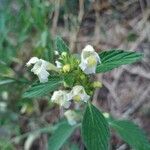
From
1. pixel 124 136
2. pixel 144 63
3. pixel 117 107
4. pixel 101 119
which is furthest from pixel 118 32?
pixel 101 119

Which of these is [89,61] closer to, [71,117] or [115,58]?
[115,58]

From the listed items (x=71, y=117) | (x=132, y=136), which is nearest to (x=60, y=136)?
(x=71, y=117)

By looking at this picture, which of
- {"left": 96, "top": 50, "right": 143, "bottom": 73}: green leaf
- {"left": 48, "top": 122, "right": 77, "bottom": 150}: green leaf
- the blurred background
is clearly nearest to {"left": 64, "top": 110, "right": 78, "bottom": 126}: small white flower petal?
{"left": 48, "top": 122, "right": 77, "bottom": 150}: green leaf

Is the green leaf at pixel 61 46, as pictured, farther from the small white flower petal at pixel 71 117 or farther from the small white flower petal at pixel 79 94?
the small white flower petal at pixel 71 117

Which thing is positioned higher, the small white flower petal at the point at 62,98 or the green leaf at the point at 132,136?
A: the small white flower petal at the point at 62,98

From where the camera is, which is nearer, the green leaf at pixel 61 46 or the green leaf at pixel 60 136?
the green leaf at pixel 61 46

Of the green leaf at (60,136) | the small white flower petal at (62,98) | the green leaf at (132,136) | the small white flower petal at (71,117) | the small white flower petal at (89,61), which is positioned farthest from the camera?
the small white flower petal at (71,117)

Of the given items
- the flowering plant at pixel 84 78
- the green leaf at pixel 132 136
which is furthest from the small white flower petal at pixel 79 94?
the green leaf at pixel 132 136
